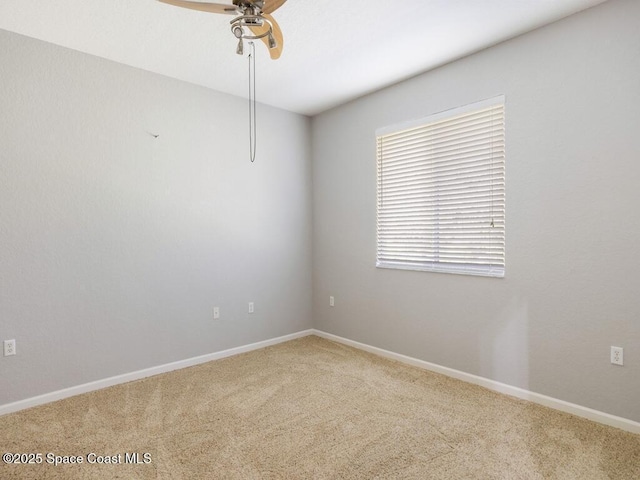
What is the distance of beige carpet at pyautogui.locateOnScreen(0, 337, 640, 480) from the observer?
1.92 metres

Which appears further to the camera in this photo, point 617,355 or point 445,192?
point 445,192

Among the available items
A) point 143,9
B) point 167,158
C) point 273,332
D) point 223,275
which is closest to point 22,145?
point 167,158

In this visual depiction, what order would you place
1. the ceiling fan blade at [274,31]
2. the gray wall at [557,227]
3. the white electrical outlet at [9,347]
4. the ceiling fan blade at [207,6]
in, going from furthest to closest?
the white electrical outlet at [9,347] < the gray wall at [557,227] < the ceiling fan blade at [274,31] < the ceiling fan blade at [207,6]

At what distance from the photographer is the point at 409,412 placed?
252 centimetres

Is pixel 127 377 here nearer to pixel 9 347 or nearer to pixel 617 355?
pixel 9 347

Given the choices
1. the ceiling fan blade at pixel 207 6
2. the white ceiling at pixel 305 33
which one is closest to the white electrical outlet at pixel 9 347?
the white ceiling at pixel 305 33

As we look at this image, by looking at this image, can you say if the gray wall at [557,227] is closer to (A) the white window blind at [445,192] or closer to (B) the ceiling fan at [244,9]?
(A) the white window blind at [445,192]

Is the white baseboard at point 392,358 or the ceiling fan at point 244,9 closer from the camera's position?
the ceiling fan at point 244,9

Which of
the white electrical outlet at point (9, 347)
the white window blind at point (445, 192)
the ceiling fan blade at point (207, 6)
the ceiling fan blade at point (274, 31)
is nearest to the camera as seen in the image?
the ceiling fan blade at point (207, 6)

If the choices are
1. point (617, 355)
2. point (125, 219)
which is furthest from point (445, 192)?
point (125, 219)

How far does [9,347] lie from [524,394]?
3.66 metres

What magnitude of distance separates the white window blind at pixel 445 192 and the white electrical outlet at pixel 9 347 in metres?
3.01

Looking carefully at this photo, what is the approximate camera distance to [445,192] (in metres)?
3.17

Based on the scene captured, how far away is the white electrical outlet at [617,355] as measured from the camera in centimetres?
227
